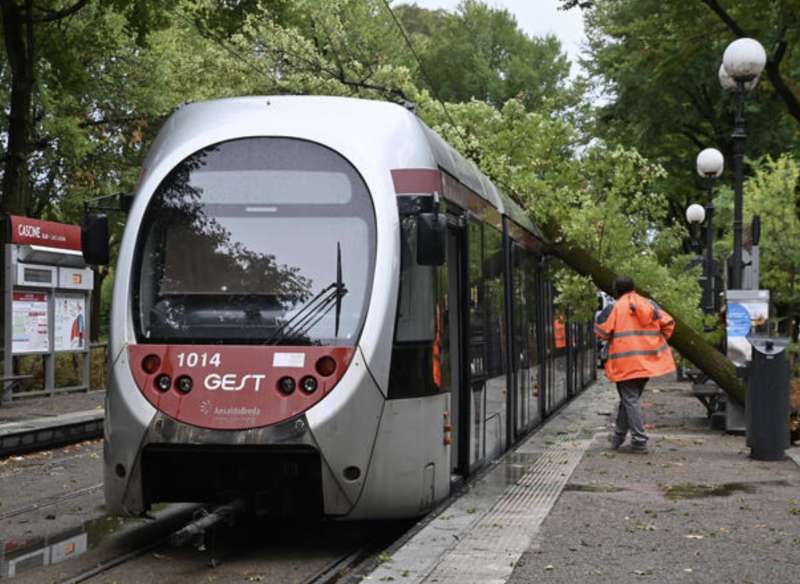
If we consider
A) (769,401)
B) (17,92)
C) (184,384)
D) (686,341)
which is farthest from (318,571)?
(17,92)

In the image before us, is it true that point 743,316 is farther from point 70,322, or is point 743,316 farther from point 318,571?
point 70,322

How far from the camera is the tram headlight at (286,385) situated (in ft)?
27.0

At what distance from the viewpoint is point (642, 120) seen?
→ 3553 centimetres

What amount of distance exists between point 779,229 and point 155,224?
22749 mm

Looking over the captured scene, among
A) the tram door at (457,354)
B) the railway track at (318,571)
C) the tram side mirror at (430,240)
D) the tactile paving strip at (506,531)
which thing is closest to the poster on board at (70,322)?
the tactile paving strip at (506,531)

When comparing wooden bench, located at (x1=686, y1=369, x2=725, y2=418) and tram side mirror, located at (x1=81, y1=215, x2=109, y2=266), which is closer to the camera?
tram side mirror, located at (x1=81, y1=215, x2=109, y2=266)

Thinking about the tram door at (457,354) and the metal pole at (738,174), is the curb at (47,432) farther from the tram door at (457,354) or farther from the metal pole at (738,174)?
the metal pole at (738,174)

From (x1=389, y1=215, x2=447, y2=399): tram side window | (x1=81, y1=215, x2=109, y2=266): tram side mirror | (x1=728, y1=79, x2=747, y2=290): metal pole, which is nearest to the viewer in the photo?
(x1=389, y1=215, x2=447, y2=399): tram side window

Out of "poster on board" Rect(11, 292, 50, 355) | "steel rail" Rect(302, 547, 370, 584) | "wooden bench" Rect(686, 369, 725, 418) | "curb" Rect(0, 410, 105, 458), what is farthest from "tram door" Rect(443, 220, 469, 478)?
"poster on board" Rect(11, 292, 50, 355)

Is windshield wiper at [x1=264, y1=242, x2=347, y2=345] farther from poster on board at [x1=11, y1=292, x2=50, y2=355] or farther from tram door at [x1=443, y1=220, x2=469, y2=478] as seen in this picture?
poster on board at [x1=11, y1=292, x2=50, y2=355]

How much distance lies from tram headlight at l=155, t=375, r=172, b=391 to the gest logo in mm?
265

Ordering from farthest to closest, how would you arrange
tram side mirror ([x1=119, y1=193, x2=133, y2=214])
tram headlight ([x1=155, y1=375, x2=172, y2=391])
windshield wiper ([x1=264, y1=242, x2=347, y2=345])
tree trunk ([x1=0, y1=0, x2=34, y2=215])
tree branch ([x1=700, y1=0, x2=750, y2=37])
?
tree trunk ([x1=0, y1=0, x2=34, y2=215]) < tree branch ([x1=700, y1=0, x2=750, y2=37]) < tram side mirror ([x1=119, y1=193, x2=133, y2=214]) < windshield wiper ([x1=264, y1=242, x2=347, y2=345]) < tram headlight ([x1=155, y1=375, x2=172, y2=391])

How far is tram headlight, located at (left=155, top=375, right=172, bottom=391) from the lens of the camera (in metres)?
8.35

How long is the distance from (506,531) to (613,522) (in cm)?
89
